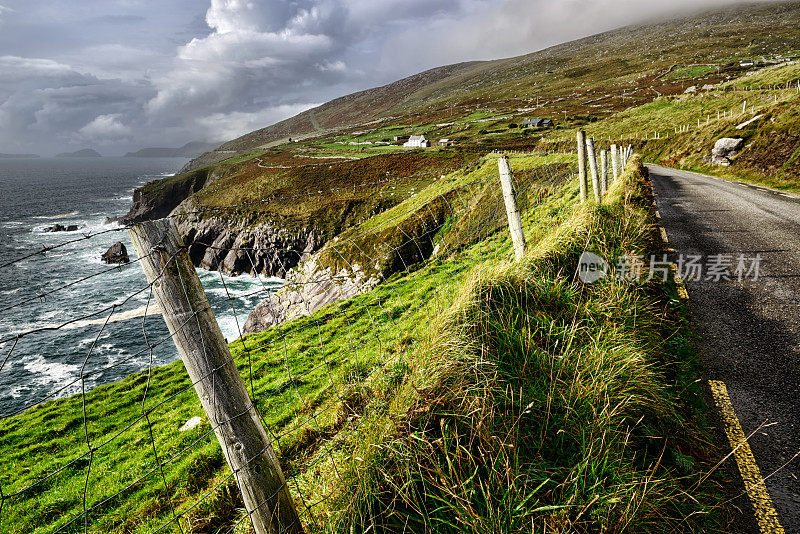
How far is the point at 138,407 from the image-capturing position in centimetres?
1283

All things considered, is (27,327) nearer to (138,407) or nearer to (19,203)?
(138,407)

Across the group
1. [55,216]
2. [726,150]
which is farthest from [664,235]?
[55,216]

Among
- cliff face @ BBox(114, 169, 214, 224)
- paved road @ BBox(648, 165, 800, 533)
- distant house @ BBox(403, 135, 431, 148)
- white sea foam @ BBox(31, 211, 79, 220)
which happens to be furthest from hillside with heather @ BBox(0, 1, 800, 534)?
white sea foam @ BBox(31, 211, 79, 220)

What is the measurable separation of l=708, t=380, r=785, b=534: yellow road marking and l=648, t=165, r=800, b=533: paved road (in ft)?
0.19

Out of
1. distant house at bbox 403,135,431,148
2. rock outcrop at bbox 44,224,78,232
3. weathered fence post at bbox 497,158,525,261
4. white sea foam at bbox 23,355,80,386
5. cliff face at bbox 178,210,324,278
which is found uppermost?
rock outcrop at bbox 44,224,78,232

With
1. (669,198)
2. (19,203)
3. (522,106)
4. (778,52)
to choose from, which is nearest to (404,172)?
(669,198)

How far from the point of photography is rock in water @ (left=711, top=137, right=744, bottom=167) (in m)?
25.9

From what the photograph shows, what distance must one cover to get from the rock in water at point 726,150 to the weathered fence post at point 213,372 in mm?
34340

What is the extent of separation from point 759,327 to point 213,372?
7.65 meters

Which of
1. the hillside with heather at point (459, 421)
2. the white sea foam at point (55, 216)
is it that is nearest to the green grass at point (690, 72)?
the hillside with heather at point (459, 421)

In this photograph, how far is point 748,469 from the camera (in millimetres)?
3602

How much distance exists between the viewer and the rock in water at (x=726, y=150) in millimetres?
25914

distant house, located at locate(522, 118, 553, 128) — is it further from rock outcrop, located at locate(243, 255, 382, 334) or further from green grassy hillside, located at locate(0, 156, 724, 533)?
green grassy hillside, located at locate(0, 156, 724, 533)

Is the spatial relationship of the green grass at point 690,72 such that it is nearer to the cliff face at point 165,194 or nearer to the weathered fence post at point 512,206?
the cliff face at point 165,194
